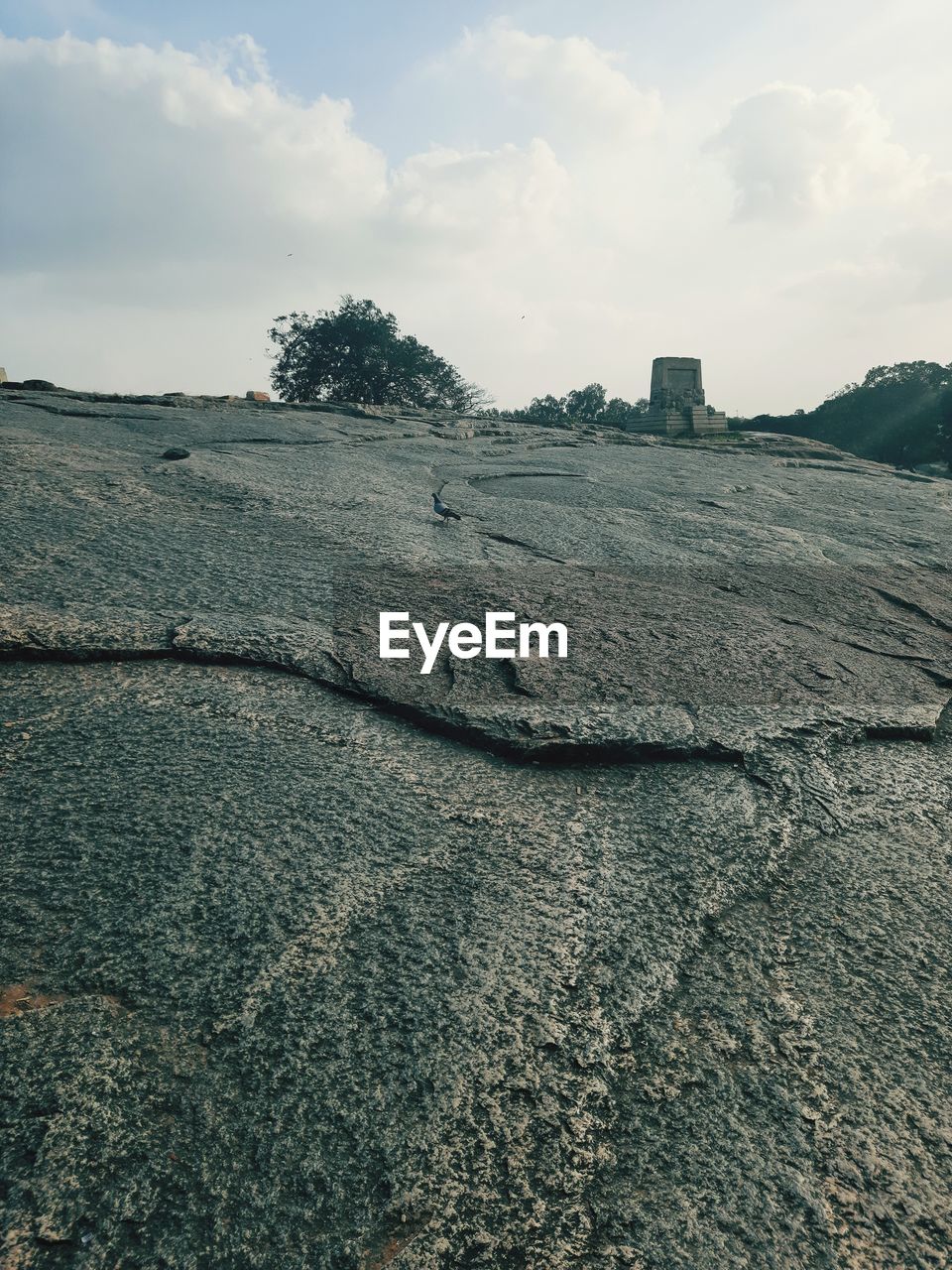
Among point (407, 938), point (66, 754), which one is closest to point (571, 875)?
point (407, 938)

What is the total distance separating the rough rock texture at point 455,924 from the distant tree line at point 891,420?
19.7 meters

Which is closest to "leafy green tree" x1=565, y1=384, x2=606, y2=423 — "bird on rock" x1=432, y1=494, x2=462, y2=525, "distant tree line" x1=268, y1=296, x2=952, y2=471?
"distant tree line" x1=268, y1=296, x2=952, y2=471

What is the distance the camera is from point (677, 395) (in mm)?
14078

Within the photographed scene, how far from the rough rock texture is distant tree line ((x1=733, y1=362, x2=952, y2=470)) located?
19.7m

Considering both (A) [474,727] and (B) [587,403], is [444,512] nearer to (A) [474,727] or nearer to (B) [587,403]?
(A) [474,727]

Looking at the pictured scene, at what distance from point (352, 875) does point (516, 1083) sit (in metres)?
0.36

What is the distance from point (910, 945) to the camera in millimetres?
1080

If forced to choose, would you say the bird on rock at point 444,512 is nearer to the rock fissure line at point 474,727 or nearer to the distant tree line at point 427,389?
the rock fissure line at point 474,727

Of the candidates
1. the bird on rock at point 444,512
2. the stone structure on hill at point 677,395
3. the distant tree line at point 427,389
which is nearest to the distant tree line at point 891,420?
the distant tree line at point 427,389

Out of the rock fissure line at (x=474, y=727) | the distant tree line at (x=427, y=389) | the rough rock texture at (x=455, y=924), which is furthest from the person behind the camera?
the distant tree line at (x=427, y=389)

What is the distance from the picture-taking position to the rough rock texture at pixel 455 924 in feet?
2.37

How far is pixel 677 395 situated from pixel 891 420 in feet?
35.9

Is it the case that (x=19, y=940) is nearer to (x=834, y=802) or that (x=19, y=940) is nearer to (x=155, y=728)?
(x=155, y=728)
